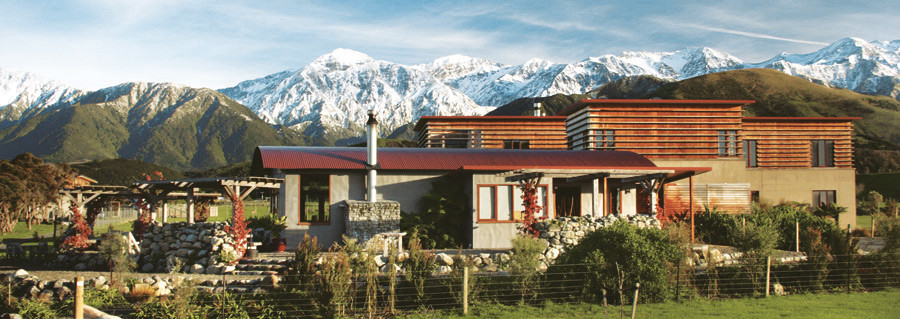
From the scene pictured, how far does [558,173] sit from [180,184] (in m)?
11.8

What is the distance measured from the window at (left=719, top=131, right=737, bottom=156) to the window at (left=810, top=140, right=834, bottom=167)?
561cm

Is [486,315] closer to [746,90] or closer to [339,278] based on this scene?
[339,278]

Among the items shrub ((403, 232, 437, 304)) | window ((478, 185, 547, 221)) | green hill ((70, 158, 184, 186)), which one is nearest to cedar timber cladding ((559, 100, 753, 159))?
window ((478, 185, 547, 221))

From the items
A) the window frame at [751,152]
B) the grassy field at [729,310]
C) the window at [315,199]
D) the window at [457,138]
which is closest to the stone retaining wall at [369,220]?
the window at [315,199]

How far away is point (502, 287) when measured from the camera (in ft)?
41.0

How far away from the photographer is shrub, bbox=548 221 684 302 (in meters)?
12.1

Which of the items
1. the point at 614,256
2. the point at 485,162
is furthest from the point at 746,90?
the point at 614,256

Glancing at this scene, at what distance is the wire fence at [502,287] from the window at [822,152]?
19.6 metres

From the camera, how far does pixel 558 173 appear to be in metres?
19.5

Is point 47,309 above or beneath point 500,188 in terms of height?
→ beneath

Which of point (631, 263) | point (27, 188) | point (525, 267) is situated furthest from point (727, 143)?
point (27, 188)

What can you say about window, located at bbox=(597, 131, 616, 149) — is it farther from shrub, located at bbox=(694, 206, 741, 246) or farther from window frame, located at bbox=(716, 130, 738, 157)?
shrub, located at bbox=(694, 206, 741, 246)

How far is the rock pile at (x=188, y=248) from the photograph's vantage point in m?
16.6

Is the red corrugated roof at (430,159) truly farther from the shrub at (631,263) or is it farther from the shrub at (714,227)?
the shrub at (631,263)
